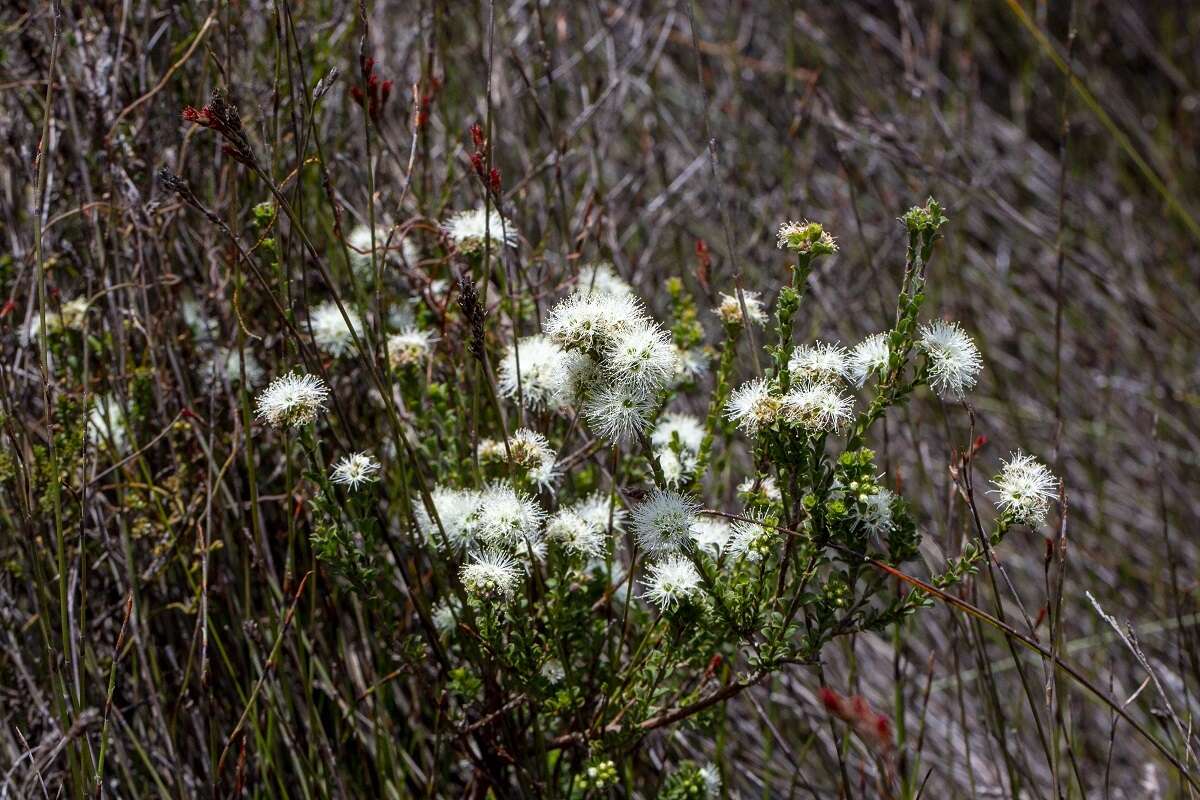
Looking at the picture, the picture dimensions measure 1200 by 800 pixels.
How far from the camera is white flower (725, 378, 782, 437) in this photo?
43.1 inches

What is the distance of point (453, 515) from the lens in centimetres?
129

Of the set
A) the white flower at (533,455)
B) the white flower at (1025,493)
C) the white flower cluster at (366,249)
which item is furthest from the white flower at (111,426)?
the white flower at (1025,493)

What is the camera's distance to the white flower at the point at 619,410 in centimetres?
113

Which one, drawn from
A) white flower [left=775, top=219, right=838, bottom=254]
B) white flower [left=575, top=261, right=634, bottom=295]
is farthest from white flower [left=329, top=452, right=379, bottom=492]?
white flower [left=775, top=219, right=838, bottom=254]

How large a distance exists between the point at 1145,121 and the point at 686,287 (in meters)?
2.14

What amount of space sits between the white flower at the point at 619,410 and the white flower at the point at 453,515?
0.22 meters

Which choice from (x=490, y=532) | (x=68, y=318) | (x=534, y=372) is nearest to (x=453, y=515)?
(x=490, y=532)

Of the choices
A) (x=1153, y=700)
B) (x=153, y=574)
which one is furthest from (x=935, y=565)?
(x=153, y=574)

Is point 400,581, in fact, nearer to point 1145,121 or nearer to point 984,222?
point 984,222

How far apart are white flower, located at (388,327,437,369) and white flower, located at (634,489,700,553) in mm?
466

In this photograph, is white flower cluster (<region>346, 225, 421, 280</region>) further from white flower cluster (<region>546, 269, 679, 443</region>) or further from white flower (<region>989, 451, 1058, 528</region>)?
white flower (<region>989, 451, 1058, 528</region>)

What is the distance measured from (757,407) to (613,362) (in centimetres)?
16

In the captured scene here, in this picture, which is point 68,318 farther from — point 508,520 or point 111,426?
point 508,520

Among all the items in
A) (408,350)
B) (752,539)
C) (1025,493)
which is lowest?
(1025,493)
